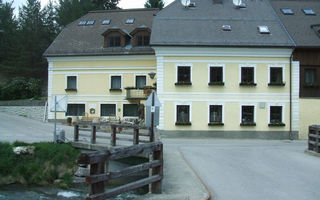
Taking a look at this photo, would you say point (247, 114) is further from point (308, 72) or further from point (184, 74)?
point (308, 72)

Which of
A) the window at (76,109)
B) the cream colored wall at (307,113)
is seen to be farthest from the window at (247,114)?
the window at (76,109)

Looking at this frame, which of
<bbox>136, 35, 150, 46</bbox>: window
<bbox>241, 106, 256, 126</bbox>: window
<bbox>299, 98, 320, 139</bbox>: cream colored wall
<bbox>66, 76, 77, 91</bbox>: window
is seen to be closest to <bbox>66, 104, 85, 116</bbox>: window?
<bbox>66, 76, 77, 91</bbox>: window

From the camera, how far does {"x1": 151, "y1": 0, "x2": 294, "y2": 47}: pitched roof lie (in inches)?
902

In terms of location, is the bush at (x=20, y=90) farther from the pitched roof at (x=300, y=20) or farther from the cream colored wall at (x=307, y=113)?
the cream colored wall at (x=307, y=113)

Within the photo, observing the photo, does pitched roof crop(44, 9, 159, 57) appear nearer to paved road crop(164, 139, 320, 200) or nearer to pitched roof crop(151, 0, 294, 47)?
pitched roof crop(151, 0, 294, 47)

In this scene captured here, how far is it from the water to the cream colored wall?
16444 millimetres

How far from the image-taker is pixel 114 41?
1111 inches

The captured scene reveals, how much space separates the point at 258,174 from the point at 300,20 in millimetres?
20233

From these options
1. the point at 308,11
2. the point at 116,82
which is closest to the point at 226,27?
the point at 308,11

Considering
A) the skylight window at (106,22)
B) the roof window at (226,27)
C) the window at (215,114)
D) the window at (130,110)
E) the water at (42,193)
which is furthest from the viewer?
the skylight window at (106,22)

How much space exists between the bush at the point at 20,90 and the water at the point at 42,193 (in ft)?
84.0

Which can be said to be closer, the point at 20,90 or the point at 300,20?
the point at 300,20

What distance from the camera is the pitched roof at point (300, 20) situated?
77.9 feet

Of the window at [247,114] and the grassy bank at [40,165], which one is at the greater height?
the window at [247,114]
